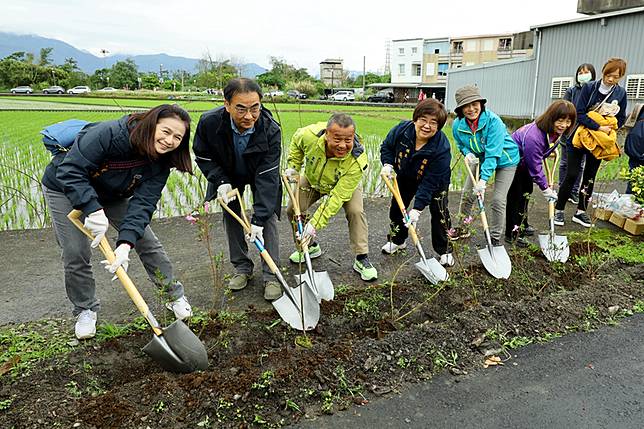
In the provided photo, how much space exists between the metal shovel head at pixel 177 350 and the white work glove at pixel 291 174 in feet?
5.22

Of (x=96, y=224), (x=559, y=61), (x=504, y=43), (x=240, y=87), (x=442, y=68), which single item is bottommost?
(x=96, y=224)

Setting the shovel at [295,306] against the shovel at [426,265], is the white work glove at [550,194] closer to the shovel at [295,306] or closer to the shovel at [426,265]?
the shovel at [426,265]

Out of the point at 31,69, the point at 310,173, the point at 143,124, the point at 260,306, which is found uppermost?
the point at 31,69

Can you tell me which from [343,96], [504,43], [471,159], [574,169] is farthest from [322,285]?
[504,43]

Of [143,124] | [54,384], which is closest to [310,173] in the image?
[143,124]

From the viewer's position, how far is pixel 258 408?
2.16 m

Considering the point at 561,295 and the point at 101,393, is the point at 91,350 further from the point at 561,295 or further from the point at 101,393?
the point at 561,295

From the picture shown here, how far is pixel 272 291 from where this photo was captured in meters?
3.31

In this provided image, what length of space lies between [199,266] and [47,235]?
6.18 ft

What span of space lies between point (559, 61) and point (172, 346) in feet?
42.5

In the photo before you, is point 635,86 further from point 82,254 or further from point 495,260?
point 82,254

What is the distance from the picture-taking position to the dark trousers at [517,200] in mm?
4215

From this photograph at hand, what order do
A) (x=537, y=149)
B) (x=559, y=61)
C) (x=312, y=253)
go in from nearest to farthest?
1. (x=537, y=149)
2. (x=312, y=253)
3. (x=559, y=61)

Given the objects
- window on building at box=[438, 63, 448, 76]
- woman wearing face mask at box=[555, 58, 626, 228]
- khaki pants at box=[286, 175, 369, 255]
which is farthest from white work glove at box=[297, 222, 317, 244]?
window on building at box=[438, 63, 448, 76]
